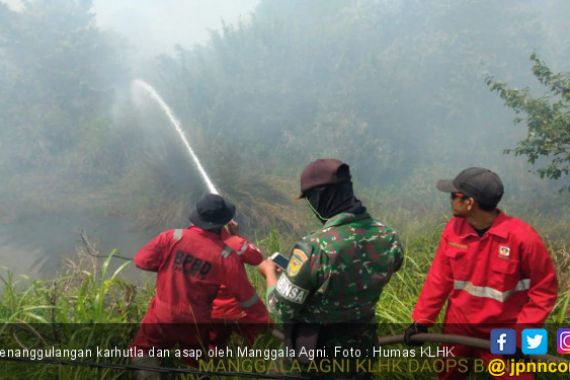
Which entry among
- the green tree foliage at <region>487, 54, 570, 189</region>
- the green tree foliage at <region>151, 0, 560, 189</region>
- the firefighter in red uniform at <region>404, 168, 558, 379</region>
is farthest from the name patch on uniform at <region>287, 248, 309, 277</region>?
the green tree foliage at <region>151, 0, 560, 189</region>

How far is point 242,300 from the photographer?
2.56m

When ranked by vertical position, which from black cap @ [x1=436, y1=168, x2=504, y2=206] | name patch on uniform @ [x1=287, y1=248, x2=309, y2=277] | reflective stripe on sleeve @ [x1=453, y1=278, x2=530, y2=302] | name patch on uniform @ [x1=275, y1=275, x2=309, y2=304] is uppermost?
black cap @ [x1=436, y1=168, x2=504, y2=206]

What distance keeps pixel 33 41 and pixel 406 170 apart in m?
17.7

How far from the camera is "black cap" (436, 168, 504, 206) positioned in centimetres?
207

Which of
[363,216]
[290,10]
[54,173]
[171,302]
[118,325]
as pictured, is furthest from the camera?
[290,10]

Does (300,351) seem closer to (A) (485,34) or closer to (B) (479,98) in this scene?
(B) (479,98)

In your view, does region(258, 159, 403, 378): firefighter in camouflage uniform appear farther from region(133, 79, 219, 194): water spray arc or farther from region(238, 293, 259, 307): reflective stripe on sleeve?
region(133, 79, 219, 194): water spray arc

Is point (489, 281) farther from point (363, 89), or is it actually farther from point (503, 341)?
point (363, 89)

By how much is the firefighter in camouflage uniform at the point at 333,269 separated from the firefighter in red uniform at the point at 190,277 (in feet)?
2.50

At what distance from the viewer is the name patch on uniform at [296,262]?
1.65m

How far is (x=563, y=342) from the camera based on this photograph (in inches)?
95.3

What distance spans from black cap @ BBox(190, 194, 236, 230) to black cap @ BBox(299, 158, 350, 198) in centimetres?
97

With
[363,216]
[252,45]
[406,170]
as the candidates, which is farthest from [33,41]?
[363,216]

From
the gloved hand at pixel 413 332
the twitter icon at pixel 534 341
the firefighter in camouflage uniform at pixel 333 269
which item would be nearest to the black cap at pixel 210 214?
the firefighter in camouflage uniform at pixel 333 269
